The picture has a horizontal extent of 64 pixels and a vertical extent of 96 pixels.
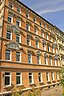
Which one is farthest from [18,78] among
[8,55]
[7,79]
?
[8,55]

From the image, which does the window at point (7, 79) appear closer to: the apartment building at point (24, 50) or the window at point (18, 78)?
the apartment building at point (24, 50)

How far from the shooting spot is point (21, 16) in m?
27.4

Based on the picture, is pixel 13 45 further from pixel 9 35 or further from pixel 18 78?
pixel 18 78

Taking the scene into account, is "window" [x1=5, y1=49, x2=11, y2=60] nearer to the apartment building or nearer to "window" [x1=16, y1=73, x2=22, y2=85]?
the apartment building

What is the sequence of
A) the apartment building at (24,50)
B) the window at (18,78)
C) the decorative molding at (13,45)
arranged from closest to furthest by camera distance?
1. the apartment building at (24,50)
2. the decorative molding at (13,45)
3. the window at (18,78)

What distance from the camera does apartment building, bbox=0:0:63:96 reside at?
21.7m

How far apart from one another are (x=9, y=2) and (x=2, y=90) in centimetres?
1554

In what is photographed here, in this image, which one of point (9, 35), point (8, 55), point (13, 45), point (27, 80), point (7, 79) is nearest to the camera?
point (7, 79)

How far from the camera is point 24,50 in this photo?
25.5 m

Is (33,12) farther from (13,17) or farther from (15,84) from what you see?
(15,84)

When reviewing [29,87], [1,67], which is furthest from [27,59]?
[1,67]

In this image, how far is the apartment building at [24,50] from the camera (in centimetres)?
2166

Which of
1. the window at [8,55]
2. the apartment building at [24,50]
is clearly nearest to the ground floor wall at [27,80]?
the apartment building at [24,50]

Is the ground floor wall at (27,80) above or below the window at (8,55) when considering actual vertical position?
below
